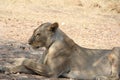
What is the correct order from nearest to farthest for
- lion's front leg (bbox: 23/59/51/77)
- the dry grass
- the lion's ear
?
lion's front leg (bbox: 23/59/51/77)
the lion's ear
the dry grass

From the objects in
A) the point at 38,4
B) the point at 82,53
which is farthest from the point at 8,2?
the point at 82,53

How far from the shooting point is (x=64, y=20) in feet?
49.5

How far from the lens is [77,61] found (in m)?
6.67

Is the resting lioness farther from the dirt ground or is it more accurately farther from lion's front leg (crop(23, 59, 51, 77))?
the dirt ground

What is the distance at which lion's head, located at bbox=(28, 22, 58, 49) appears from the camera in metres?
6.50

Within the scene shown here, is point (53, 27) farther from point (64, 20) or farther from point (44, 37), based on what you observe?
point (64, 20)

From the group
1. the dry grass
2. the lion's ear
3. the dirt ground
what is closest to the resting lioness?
the lion's ear

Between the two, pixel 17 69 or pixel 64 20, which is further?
pixel 64 20

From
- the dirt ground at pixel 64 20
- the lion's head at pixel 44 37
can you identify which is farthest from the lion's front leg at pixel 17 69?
the lion's head at pixel 44 37

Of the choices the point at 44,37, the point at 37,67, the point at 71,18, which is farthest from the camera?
the point at 71,18

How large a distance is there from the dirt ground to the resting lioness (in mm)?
696

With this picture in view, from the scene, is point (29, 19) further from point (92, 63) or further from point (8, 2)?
point (92, 63)

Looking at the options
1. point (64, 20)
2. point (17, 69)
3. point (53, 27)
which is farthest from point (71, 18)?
point (17, 69)

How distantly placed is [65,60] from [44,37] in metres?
0.51
